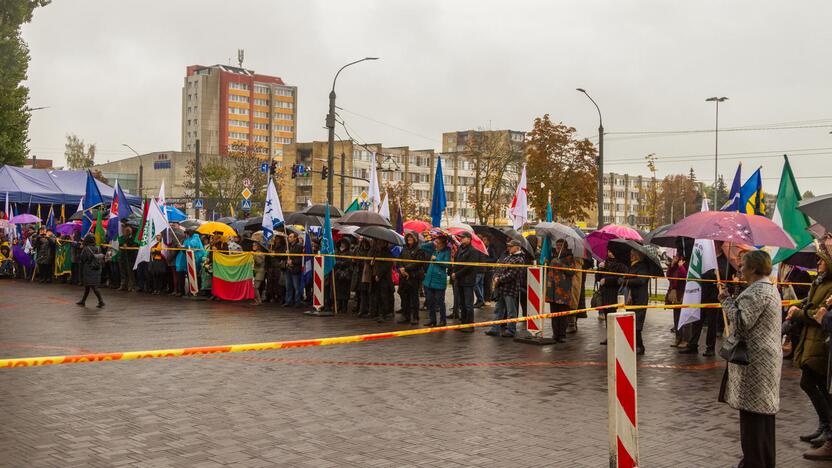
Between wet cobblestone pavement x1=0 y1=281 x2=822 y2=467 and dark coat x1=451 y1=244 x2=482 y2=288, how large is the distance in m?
1.73

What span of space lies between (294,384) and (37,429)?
3.18 metres

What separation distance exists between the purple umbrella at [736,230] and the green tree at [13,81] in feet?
115

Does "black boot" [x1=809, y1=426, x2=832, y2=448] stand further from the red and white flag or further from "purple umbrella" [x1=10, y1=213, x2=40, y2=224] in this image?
"purple umbrella" [x1=10, y1=213, x2=40, y2=224]

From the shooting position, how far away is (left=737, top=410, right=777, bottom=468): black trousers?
6.50 metres

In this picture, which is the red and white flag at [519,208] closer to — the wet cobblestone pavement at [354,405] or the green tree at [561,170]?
the wet cobblestone pavement at [354,405]

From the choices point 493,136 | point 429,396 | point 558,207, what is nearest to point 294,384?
point 429,396

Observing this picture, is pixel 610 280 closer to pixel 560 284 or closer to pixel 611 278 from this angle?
pixel 611 278

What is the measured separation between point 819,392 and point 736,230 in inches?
118

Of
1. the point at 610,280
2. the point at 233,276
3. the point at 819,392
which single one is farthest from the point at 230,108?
the point at 819,392

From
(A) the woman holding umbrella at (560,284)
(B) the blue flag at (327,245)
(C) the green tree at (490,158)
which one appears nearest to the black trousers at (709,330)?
(A) the woman holding umbrella at (560,284)

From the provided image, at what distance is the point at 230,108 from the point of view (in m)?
165

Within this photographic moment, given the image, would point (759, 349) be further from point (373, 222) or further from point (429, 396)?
point (373, 222)

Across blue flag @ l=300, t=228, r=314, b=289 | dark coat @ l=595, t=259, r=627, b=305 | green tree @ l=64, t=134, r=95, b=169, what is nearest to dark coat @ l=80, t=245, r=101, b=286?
blue flag @ l=300, t=228, r=314, b=289

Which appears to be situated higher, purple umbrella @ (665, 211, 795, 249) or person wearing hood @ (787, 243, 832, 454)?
purple umbrella @ (665, 211, 795, 249)
